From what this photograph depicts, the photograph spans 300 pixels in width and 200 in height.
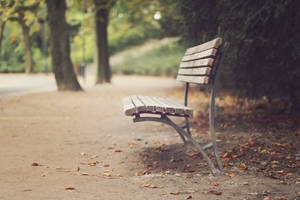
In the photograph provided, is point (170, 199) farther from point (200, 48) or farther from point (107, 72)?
point (107, 72)

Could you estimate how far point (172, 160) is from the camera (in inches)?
165

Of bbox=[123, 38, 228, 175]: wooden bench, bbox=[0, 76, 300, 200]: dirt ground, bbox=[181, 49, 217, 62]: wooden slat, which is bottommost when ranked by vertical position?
bbox=[0, 76, 300, 200]: dirt ground

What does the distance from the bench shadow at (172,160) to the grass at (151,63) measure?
916 inches

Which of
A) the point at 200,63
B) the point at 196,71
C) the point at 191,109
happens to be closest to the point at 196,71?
the point at 196,71

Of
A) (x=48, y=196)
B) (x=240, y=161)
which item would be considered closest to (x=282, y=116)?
(x=240, y=161)

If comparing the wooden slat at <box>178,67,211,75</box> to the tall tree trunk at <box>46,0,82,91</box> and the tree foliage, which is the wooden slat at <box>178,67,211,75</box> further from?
the tall tree trunk at <box>46,0,82,91</box>

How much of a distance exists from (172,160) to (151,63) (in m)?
27.9

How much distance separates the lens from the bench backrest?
3.47 m

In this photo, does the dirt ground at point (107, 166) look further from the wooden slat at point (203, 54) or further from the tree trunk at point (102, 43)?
the tree trunk at point (102, 43)

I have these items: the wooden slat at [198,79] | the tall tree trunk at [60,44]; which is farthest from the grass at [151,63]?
the wooden slat at [198,79]

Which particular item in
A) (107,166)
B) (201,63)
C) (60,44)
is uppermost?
(60,44)

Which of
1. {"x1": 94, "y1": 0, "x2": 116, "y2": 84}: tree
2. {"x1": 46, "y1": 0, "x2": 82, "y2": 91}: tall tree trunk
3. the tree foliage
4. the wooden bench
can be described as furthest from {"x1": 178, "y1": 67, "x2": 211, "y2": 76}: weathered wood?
{"x1": 94, "y1": 0, "x2": 116, "y2": 84}: tree

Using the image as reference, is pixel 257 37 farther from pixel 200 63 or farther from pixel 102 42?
pixel 102 42

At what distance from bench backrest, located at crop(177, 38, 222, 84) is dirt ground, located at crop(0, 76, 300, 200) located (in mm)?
957
